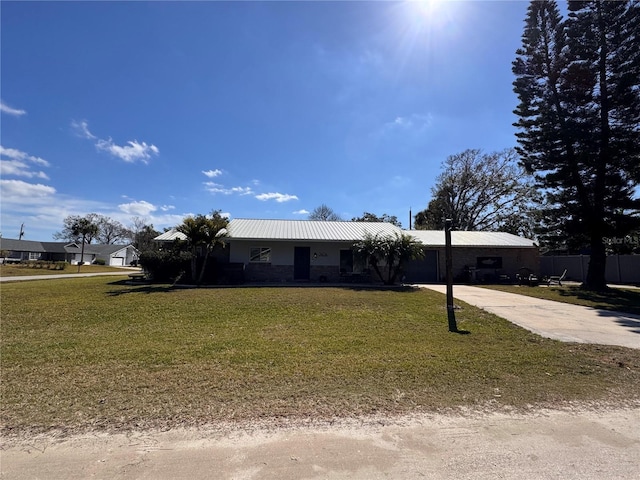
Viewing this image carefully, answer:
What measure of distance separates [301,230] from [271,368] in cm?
1622

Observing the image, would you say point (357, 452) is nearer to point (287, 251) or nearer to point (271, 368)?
point (271, 368)

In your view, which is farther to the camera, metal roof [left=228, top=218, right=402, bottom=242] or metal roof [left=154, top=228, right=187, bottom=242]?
metal roof [left=154, top=228, right=187, bottom=242]

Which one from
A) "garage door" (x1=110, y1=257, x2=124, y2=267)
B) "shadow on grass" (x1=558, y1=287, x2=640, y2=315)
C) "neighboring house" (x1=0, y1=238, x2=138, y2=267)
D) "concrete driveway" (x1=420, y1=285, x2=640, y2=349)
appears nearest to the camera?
"concrete driveway" (x1=420, y1=285, x2=640, y2=349)

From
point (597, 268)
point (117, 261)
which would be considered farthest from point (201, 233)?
point (117, 261)

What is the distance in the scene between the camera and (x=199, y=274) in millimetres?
17984

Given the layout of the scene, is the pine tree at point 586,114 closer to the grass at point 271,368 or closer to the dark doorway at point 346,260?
the dark doorway at point 346,260

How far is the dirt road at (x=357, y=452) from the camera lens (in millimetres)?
2676

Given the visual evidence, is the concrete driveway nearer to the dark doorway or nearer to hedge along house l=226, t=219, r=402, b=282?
the dark doorway

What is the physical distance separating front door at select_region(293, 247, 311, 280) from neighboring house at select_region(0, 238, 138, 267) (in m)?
54.6

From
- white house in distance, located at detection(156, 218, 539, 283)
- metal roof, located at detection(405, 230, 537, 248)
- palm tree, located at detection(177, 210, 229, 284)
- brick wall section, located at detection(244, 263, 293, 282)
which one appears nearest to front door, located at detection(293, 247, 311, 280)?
white house in distance, located at detection(156, 218, 539, 283)

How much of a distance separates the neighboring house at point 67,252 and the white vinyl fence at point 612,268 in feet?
210

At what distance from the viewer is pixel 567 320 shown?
9375 millimetres

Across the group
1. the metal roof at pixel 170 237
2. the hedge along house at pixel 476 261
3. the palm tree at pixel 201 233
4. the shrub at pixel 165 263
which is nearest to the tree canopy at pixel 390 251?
the hedge along house at pixel 476 261

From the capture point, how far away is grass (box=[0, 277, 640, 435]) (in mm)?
3783
